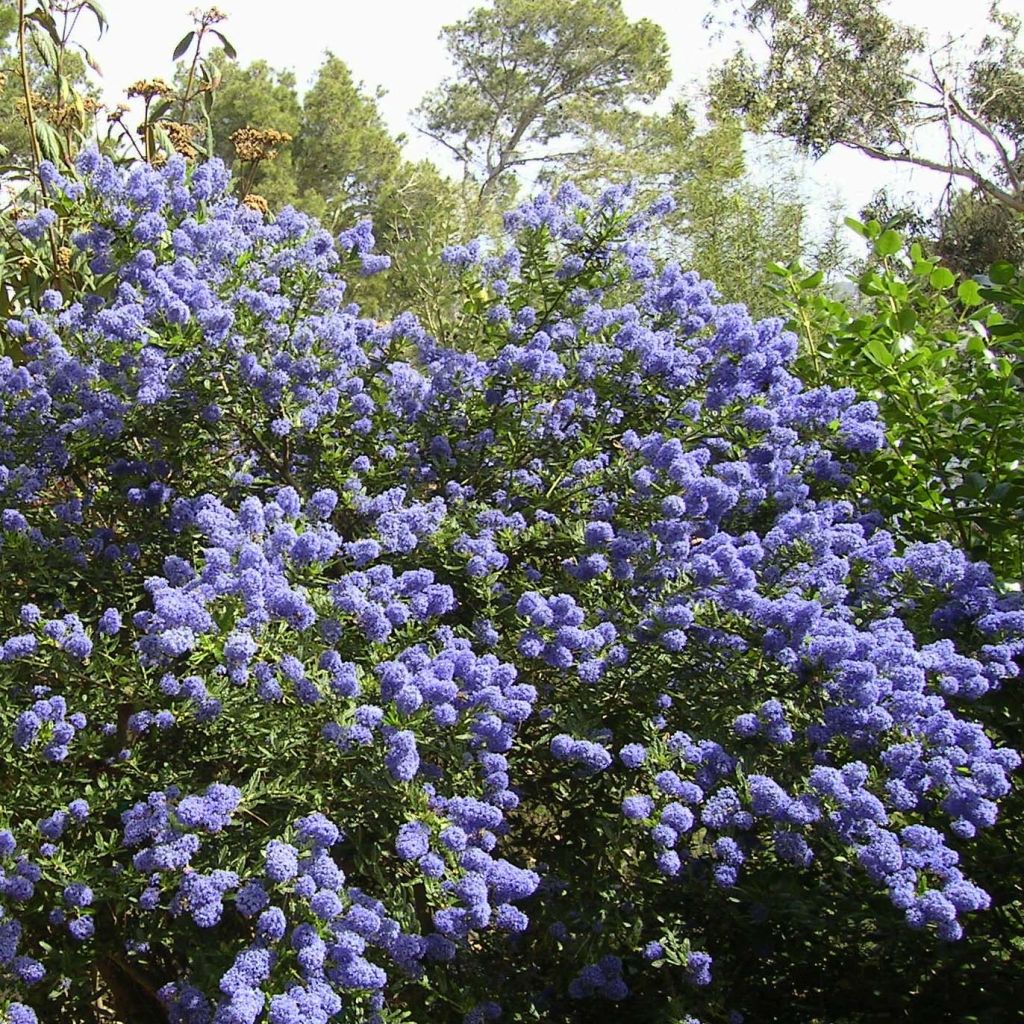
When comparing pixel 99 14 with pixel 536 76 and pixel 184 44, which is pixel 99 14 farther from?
pixel 536 76

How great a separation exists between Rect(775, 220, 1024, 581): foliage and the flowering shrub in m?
0.16

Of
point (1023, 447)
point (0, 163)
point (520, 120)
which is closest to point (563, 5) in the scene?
point (520, 120)

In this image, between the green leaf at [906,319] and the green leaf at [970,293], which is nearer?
the green leaf at [970,293]

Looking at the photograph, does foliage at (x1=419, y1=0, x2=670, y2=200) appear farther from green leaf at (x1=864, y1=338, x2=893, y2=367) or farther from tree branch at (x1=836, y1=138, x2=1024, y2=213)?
green leaf at (x1=864, y1=338, x2=893, y2=367)

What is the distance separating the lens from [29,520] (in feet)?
10.3

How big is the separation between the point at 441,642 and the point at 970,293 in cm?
184

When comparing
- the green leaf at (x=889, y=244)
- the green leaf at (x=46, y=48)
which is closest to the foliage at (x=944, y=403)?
the green leaf at (x=889, y=244)

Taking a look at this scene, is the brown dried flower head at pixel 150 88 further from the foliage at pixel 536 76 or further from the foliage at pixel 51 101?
the foliage at pixel 536 76

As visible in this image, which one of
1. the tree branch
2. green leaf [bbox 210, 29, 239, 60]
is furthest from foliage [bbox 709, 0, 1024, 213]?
green leaf [bbox 210, 29, 239, 60]

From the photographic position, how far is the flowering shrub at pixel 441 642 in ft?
7.79

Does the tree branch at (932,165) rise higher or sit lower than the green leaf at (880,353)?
higher

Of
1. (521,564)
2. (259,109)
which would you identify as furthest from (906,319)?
(259,109)

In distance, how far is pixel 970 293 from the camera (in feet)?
11.0

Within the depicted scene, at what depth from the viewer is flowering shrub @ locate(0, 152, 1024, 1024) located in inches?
93.5
